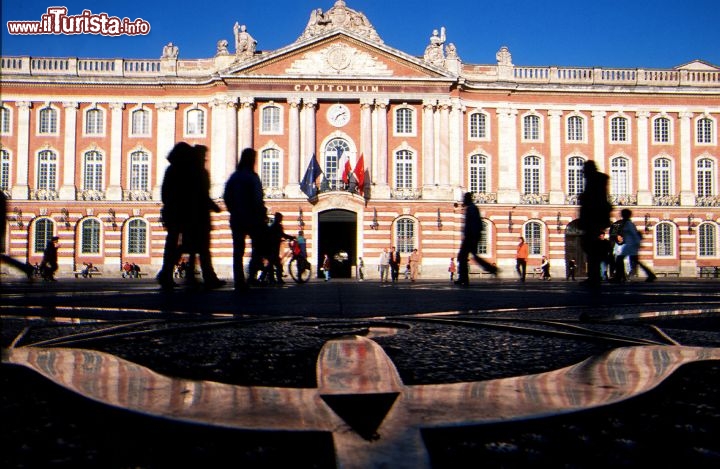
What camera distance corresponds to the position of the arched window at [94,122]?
34.2 metres

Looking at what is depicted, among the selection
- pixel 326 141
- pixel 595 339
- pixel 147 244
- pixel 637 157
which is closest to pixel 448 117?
pixel 326 141

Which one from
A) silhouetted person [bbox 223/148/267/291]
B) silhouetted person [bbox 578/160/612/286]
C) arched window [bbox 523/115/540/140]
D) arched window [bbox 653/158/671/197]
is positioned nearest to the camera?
silhouetted person [bbox 223/148/267/291]

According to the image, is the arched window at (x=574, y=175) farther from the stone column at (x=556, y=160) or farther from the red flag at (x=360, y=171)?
the red flag at (x=360, y=171)

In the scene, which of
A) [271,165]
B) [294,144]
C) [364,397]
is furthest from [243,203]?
[271,165]

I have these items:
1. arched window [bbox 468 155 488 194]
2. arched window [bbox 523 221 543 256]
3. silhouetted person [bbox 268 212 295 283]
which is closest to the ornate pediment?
arched window [bbox 468 155 488 194]

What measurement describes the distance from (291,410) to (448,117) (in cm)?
3359

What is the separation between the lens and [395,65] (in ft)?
108

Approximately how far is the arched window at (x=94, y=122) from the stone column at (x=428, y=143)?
17093 millimetres

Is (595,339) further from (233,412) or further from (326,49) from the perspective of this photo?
(326,49)

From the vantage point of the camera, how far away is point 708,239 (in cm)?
3559

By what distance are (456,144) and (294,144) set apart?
839 centimetres

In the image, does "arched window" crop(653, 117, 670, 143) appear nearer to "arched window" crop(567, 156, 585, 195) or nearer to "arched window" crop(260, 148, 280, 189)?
"arched window" crop(567, 156, 585, 195)

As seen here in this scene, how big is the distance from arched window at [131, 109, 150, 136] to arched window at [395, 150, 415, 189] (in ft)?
43.9

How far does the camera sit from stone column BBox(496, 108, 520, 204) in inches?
1351
